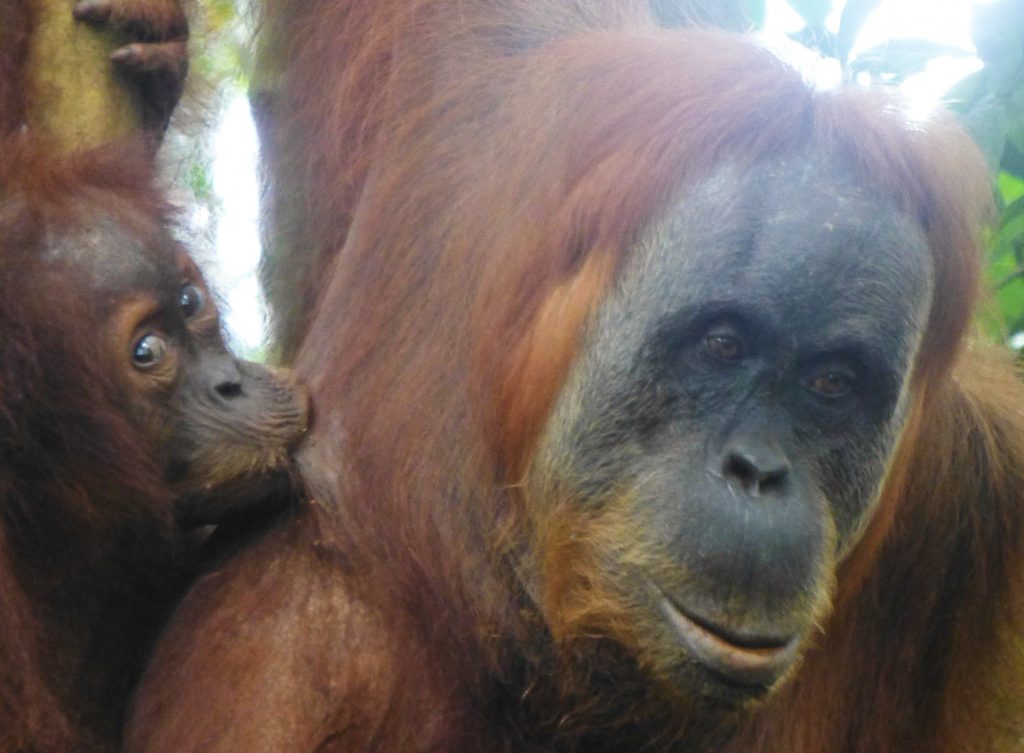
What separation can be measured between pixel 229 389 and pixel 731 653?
1.26m

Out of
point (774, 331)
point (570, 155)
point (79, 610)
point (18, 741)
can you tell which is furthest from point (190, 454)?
point (774, 331)

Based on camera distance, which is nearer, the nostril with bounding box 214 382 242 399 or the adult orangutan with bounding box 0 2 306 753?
the adult orangutan with bounding box 0 2 306 753

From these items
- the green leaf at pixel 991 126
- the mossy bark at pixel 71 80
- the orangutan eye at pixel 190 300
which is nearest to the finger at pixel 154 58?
the mossy bark at pixel 71 80

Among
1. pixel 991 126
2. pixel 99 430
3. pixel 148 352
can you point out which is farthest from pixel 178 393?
pixel 991 126

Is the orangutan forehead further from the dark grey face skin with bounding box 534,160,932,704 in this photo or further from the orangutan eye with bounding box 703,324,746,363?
the orangutan eye with bounding box 703,324,746,363

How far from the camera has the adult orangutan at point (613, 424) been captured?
242 centimetres

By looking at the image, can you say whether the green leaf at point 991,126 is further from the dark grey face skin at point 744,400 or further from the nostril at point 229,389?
the nostril at point 229,389

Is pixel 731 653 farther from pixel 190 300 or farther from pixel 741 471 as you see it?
pixel 190 300

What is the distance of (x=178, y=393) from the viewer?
2.94m

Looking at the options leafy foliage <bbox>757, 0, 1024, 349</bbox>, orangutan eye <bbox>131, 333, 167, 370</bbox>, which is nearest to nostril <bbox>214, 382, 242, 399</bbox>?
orangutan eye <bbox>131, 333, 167, 370</bbox>

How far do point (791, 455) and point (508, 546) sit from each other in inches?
23.3

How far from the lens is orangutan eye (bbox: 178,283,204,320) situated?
304 cm

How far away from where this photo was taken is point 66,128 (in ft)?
10.1

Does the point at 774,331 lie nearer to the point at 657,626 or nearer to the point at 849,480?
the point at 849,480
